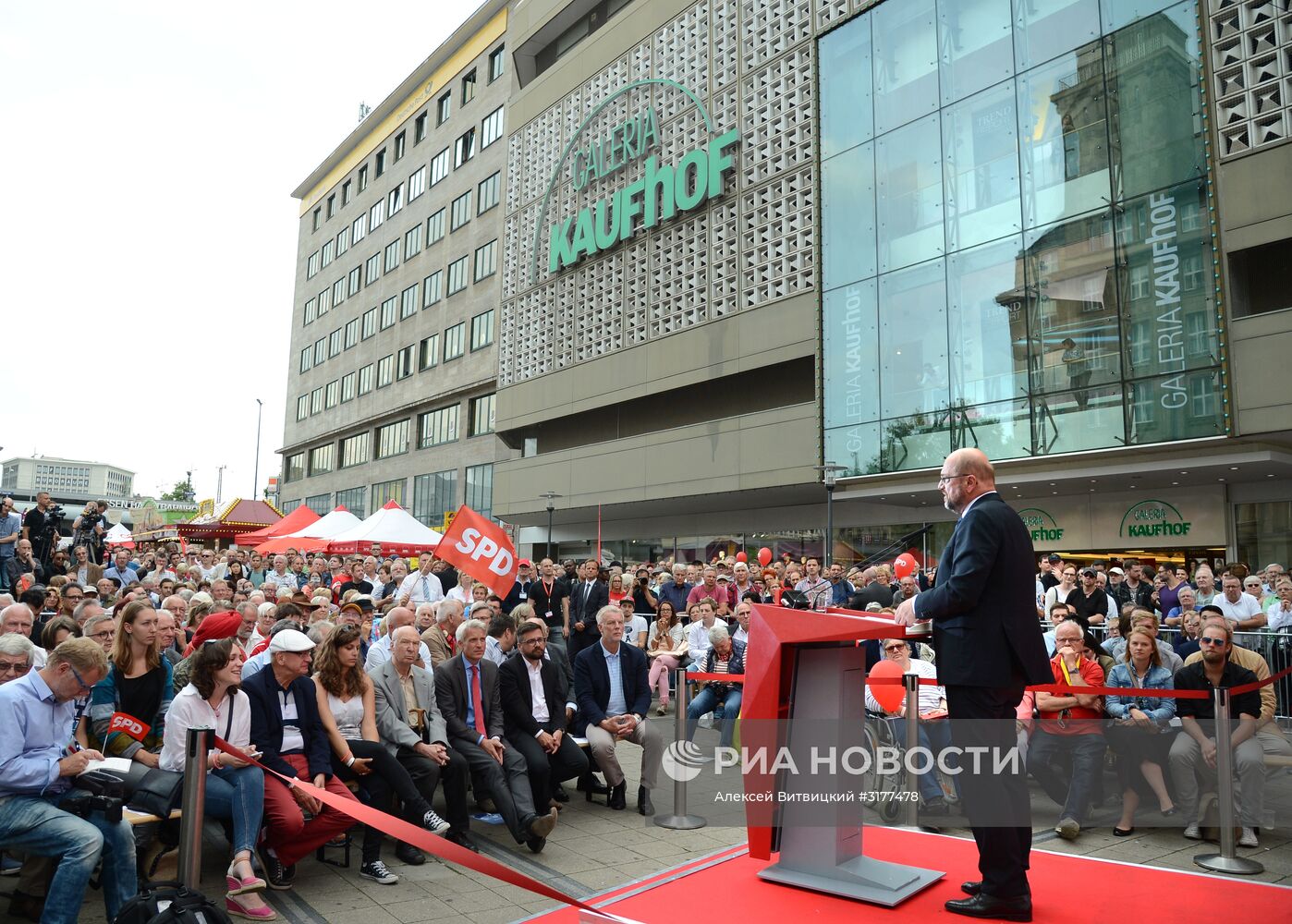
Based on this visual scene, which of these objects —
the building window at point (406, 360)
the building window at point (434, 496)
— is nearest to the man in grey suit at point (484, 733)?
the building window at point (434, 496)

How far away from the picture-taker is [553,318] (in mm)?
35250

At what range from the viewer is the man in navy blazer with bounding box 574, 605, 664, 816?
8.01 meters

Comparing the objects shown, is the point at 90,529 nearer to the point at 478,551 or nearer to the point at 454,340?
the point at 478,551

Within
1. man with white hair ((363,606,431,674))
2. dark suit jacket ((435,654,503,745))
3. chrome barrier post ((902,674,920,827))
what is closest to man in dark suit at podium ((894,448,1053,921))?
chrome barrier post ((902,674,920,827))

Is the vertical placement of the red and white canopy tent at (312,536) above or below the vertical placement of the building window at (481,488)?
below

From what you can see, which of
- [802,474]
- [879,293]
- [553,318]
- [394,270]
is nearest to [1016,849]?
[879,293]

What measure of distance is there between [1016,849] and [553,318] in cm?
3216

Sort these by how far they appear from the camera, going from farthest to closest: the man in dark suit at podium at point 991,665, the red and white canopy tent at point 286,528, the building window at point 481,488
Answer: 1. the building window at point 481,488
2. the red and white canopy tent at point 286,528
3. the man in dark suit at podium at point 991,665

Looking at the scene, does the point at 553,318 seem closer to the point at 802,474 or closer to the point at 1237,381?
the point at 802,474

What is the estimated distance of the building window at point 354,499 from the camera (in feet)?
174

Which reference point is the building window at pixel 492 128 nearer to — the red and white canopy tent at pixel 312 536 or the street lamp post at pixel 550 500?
the street lamp post at pixel 550 500

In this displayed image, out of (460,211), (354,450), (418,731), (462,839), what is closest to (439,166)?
(460,211)

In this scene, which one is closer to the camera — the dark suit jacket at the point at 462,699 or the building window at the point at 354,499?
the dark suit jacket at the point at 462,699

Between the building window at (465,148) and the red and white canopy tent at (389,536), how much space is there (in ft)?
84.3
